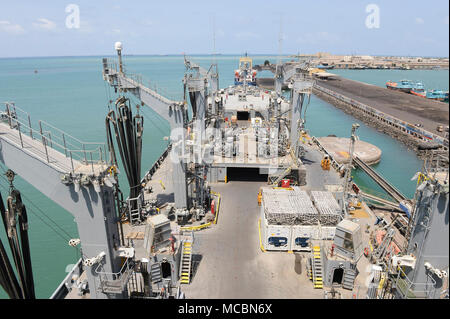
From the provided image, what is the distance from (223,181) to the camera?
2962cm

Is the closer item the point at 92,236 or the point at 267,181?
the point at 92,236

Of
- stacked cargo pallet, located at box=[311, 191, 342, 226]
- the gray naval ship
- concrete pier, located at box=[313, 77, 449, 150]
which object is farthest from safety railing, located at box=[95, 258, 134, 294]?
concrete pier, located at box=[313, 77, 449, 150]

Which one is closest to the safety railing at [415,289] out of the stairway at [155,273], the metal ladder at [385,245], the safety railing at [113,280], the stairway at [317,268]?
the stairway at [317,268]

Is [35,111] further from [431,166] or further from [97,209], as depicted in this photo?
[431,166]

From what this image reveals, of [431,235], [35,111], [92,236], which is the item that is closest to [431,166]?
[431,235]

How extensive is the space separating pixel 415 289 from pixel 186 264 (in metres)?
11.6

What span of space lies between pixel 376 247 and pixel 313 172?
12338 millimetres

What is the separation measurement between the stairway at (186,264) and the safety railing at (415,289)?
35.4 feet

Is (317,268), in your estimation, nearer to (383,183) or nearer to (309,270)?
(309,270)

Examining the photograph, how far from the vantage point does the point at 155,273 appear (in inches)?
649

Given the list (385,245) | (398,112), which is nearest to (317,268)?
(385,245)

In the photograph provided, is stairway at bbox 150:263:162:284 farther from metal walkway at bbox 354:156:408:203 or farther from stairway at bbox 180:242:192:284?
metal walkway at bbox 354:156:408:203

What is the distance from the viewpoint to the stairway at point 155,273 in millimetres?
16344

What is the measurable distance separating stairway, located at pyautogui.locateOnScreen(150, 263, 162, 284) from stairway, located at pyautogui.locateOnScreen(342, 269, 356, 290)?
10.4m
